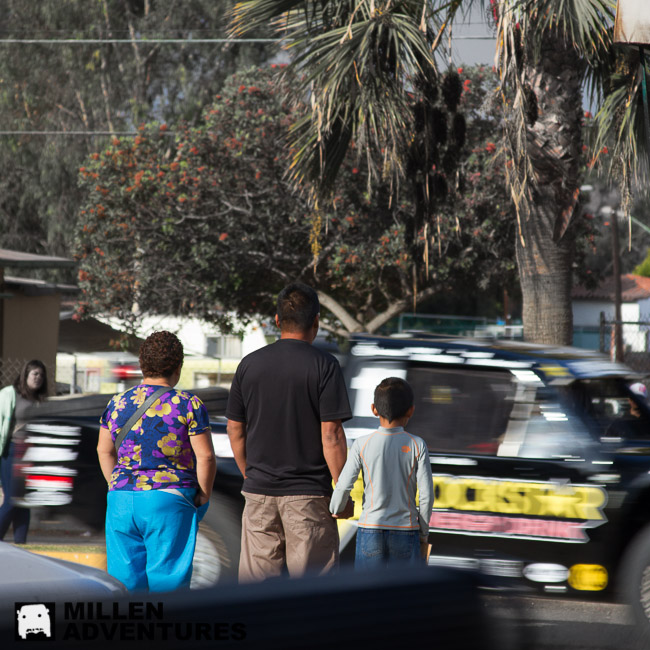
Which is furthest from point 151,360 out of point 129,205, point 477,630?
point 129,205

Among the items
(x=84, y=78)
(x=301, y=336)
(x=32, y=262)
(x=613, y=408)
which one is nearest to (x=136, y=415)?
(x=301, y=336)

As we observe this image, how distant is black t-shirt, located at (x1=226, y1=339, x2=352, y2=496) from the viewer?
4.18 meters

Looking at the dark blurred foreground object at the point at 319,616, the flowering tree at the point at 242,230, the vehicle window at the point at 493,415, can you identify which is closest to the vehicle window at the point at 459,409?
the vehicle window at the point at 493,415

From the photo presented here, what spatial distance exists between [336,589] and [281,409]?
2.44 meters

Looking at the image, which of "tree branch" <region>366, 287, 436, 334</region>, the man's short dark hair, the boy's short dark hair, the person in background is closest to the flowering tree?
"tree branch" <region>366, 287, 436, 334</region>

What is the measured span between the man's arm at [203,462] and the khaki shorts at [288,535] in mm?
242

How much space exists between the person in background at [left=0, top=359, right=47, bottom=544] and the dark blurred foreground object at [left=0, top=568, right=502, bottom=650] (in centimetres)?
545

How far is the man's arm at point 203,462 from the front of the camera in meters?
4.11

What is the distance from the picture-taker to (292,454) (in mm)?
4184

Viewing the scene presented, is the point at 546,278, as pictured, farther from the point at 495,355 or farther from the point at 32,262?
the point at 32,262

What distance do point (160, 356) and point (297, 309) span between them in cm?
66

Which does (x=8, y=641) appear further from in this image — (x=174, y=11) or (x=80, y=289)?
(x=174, y=11)

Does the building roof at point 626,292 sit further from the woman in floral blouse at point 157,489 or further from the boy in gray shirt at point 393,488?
the woman in floral blouse at point 157,489

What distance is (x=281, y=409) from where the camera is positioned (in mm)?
4215
